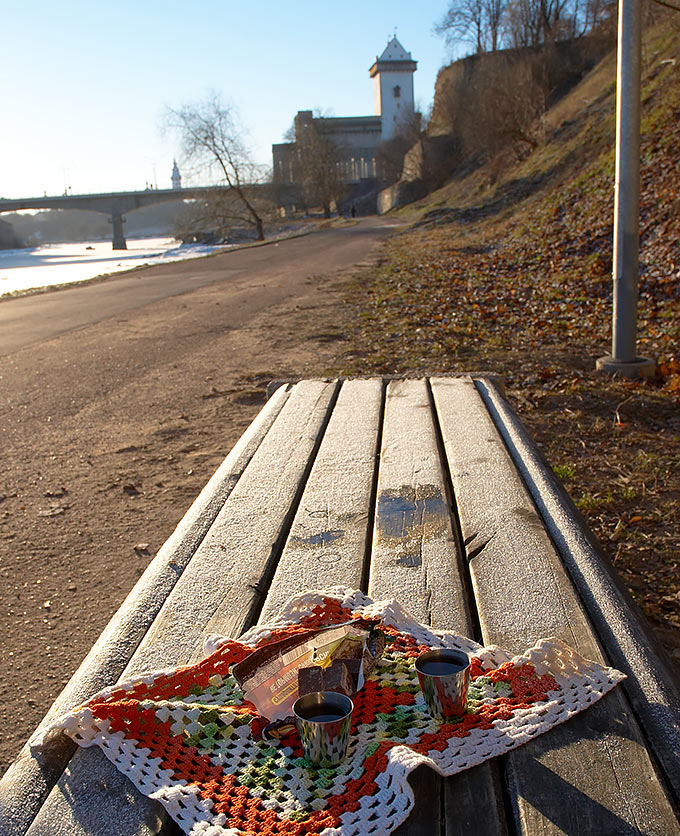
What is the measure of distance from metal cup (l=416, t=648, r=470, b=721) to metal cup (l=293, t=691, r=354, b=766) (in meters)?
0.16

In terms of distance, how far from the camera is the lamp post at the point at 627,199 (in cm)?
561

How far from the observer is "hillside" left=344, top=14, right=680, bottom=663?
3.81 m

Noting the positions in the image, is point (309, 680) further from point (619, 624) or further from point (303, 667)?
point (619, 624)

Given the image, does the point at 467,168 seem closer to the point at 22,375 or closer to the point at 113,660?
the point at 22,375

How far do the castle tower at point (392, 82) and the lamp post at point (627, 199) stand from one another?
104569mm

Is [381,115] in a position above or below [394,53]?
below

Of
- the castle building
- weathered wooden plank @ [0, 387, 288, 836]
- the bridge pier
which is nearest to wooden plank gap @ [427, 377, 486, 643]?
weathered wooden plank @ [0, 387, 288, 836]

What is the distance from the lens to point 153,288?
1600cm

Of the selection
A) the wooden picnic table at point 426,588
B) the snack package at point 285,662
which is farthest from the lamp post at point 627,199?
the snack package at point 285,662

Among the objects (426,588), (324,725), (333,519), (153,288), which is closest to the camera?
(324,725)

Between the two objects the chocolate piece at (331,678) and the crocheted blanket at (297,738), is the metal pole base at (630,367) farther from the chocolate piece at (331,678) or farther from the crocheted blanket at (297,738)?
the chocolate piece at (331,678)

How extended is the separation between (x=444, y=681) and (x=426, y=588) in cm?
51

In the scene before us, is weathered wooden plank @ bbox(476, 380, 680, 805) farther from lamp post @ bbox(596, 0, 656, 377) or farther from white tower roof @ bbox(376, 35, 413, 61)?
white tower roof @ bbox(376, 35, 413, 61)

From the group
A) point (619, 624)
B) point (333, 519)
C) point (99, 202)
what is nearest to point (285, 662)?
point (619, 624)
